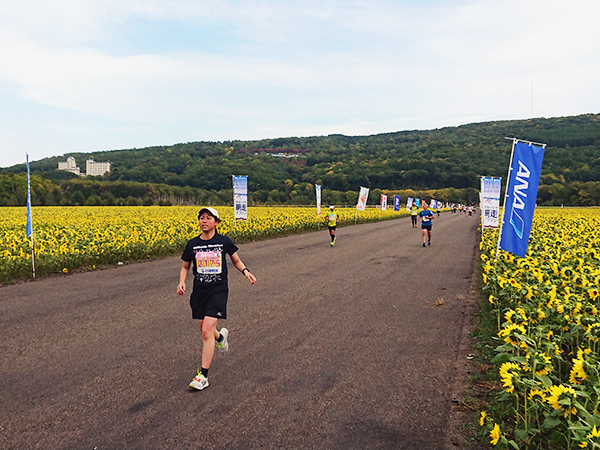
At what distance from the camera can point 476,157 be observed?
13950 centimetres

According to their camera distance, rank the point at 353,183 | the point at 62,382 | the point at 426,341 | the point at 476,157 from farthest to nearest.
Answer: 1. the point at 476,157
2. the point at 353,183
3. the point at 426,341
4. the point at 62,382

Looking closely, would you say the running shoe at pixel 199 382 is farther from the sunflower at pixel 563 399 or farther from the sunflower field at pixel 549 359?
the sunflower at pixel 563 399

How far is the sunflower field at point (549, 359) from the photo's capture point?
3.04 metres

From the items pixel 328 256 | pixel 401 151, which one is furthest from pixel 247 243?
pixel 401 151

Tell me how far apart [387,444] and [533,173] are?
6.24m

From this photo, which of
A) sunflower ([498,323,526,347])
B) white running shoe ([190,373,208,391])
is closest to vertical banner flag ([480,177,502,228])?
sunflower ([498,323,526,347])

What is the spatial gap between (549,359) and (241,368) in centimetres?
304

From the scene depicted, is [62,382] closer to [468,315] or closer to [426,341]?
[426,341]

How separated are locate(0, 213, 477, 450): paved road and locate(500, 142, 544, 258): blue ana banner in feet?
4.98

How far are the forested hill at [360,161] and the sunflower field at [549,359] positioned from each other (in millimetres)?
87209

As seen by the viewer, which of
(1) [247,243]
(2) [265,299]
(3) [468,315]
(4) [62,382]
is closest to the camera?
(4) [62,382]

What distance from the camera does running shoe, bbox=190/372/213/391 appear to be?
4.40 meters

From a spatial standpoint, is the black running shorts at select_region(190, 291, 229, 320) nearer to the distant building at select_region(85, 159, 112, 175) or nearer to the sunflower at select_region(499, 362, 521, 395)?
the sunflower at select_region(499, 362, 521, 395)

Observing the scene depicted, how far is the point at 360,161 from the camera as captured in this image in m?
144
